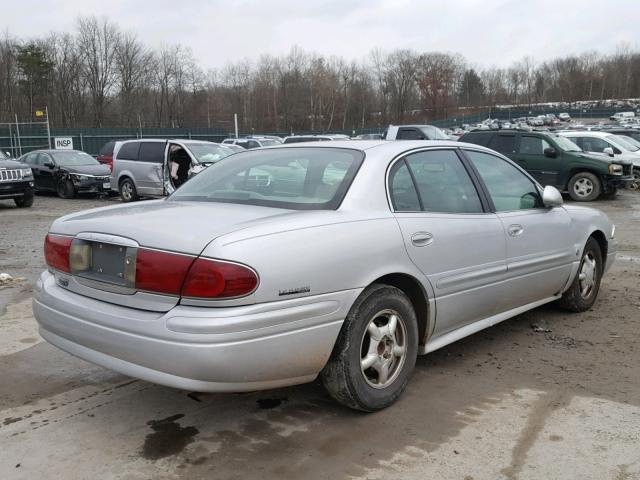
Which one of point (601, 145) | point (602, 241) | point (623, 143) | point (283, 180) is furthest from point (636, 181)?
point (283, 180)

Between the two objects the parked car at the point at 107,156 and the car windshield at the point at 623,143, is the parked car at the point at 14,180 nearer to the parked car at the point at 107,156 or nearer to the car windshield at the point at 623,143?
the parked car at the point at 107,156

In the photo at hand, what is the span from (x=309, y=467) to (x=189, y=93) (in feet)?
235

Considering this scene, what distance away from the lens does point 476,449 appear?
117 inches

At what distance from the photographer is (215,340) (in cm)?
263

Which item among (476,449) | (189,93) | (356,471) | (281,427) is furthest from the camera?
(189,93)

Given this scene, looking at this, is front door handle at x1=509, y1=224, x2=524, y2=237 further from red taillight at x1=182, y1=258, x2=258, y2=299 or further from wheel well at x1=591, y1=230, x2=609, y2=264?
red taillight at x1=182, y1=258, x2=258, y2=299

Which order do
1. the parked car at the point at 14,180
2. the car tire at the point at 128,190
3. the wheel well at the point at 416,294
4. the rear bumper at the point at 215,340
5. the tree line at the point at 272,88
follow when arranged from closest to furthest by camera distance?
the rear bumper at the point at 215,340 → the wheel well at the point at 416,294 → the parked car at the point at 14,180 → the car tire at the point at 128,190 → the tree line at the point at 272,88

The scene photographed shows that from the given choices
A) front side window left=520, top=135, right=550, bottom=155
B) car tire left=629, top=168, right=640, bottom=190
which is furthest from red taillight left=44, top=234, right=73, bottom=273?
car tire left=629, top=168, right=640, bottom=190

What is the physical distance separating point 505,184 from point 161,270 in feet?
9.44

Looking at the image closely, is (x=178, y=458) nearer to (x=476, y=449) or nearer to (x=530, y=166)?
(x=476, y=449)

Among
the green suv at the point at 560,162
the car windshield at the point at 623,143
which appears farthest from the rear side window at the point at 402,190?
the car windshield at the point at 623,143

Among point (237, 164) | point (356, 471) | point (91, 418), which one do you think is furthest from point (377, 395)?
point (237, 164)

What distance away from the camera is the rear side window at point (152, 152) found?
597 inches

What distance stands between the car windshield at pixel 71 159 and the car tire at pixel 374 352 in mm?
16239
